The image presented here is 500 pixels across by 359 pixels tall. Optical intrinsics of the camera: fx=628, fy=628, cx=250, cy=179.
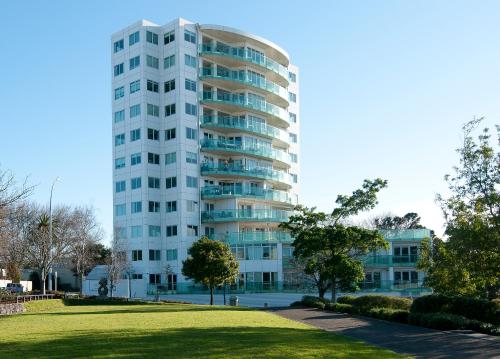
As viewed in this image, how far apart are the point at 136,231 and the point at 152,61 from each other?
18.8 meters

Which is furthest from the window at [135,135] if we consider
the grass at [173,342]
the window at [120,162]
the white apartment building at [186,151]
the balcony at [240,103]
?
the grass at [173,342]

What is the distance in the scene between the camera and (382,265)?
60531mm

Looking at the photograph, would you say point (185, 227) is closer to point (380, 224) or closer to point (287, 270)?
point (287, 270)

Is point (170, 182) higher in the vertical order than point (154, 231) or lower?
higher

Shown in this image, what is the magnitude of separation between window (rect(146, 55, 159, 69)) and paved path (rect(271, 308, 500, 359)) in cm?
4753

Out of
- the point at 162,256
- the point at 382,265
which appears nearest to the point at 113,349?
the point at 382,265

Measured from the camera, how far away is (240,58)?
7119cm

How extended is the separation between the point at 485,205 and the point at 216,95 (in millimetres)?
50578

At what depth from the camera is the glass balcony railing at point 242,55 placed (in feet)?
230

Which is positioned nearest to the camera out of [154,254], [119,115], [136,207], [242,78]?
[154,254]

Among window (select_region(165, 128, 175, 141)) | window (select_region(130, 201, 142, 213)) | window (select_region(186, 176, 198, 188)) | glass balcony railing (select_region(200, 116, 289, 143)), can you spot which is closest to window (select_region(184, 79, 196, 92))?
glass balcony railing (select_region(200, 116, 289, 143))

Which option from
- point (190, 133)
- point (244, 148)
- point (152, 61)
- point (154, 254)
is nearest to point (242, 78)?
point (244, 148)

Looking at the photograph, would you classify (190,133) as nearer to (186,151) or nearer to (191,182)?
(186,151)

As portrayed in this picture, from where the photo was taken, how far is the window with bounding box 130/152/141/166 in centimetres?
6838
